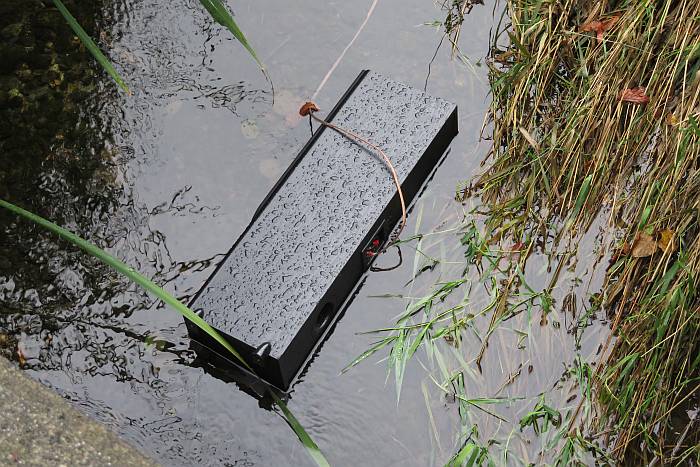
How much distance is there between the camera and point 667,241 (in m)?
2.37

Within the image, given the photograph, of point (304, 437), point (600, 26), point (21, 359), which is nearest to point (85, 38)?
point (21, 359)

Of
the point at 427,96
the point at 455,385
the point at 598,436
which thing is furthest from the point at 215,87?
the point at 598,436

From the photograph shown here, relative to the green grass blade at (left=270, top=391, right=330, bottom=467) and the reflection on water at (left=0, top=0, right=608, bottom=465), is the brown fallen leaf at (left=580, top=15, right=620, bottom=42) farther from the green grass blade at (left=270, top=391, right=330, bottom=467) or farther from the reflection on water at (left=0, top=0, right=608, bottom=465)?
the green grass blade at (left=270, top=391, right=330, bottom=467)

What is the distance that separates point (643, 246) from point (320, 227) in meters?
0.89

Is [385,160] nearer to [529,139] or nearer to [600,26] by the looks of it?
[529,139]

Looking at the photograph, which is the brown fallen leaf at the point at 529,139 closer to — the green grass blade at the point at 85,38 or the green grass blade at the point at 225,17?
the green grass blade at the point at 225,17

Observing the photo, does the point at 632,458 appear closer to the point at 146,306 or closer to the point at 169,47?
the point at 146,306

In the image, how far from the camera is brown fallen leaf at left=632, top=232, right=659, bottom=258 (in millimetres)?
2398

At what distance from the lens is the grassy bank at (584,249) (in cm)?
227

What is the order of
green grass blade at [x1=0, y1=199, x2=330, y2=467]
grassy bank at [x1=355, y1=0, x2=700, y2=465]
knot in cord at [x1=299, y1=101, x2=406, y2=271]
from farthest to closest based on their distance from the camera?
knot in cord at [x1=299, y1=101, x2=406, y2=271] → grassy bank at [x1=355, y1=0, x2=700, y2=465] → green grass blade at [x1=0, y1=199, x2=330, y2=467]

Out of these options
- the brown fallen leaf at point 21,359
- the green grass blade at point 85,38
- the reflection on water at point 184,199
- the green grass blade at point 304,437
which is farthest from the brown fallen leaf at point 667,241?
the brown fallen leaf at point 21,359

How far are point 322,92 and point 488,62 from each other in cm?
57

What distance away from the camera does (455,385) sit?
7.75ft

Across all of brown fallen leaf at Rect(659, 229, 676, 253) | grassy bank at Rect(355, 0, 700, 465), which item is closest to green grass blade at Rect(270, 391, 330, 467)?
grassy bank at Rect(355, 0, 700, 465)
